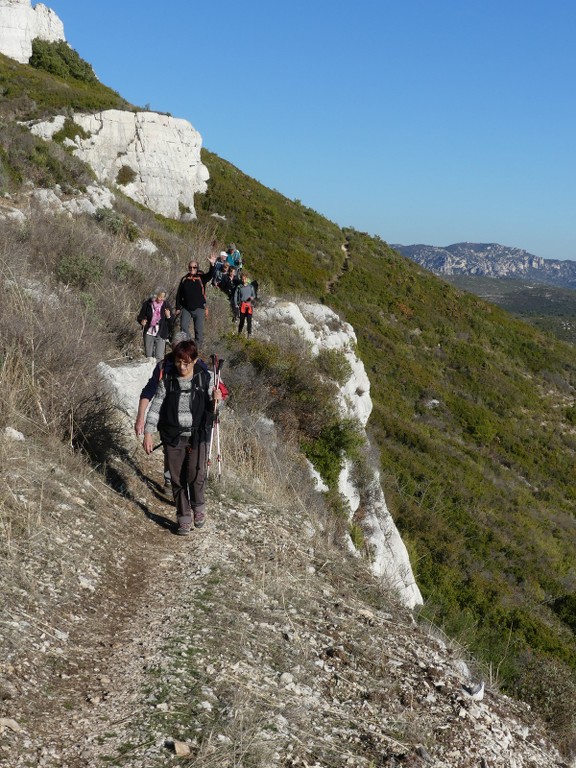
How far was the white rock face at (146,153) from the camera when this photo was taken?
26859mm

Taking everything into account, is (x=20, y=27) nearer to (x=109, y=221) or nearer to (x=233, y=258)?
(x=109, y=221)

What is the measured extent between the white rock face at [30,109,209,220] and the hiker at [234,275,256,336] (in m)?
15.5

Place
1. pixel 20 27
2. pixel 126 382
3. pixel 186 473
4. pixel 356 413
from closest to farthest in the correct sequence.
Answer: pixel 186 473 < pixel 126 382 < pixel 356 413 < pixel 20 27

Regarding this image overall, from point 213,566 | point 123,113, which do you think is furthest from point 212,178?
point 213,566

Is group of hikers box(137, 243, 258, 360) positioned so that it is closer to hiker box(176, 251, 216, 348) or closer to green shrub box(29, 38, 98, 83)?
hiker box(176, 251, 216, 348)

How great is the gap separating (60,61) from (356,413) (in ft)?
100

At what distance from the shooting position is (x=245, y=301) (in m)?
12.9

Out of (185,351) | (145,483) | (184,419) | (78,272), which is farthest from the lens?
(78,272)

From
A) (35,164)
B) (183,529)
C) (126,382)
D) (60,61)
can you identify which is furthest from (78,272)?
(60,61)

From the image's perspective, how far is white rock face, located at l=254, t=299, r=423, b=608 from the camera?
1103cm

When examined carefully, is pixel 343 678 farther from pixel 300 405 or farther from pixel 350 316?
pixel 350 316

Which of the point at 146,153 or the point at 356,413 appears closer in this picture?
the point at 356,413

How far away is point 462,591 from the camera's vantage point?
584 inches

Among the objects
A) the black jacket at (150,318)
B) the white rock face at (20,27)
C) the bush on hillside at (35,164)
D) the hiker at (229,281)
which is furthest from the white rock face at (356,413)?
the white rock face at (20,27)
